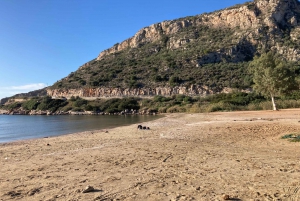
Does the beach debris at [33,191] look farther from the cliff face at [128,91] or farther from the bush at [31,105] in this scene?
the bush at [31,105]

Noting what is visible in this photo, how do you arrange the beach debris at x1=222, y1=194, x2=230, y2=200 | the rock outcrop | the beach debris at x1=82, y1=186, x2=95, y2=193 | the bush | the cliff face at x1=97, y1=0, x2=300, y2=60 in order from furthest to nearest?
the cliff face at x1=97, y1=0, x2=300, y2=60
the bush
the rock outcrop
the beach debris at x1=82, y1=186, x2=95, y2=193
the beach debris at x1=222, y1=194, x2=230, y2=200

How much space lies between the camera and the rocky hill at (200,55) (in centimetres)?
6247

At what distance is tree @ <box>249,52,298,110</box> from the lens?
29.2m

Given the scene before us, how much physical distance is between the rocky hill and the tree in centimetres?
2246

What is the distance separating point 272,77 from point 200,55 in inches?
1702

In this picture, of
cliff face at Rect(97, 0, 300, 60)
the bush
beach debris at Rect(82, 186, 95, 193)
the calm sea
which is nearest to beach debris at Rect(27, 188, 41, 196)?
beach debris at Rect(82, 186, 95, 193)

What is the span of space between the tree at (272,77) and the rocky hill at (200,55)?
22.5 m

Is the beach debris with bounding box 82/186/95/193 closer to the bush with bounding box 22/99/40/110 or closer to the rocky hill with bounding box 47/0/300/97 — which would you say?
the rocky hill with bounding box 47/0/300/97

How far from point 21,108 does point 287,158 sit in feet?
242

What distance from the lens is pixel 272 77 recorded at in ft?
95.5

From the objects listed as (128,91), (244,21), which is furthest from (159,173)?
(244,21)

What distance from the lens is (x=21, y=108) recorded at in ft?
230

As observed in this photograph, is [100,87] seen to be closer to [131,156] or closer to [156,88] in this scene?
[156,88]

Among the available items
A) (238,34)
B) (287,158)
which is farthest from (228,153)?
(238,34)
